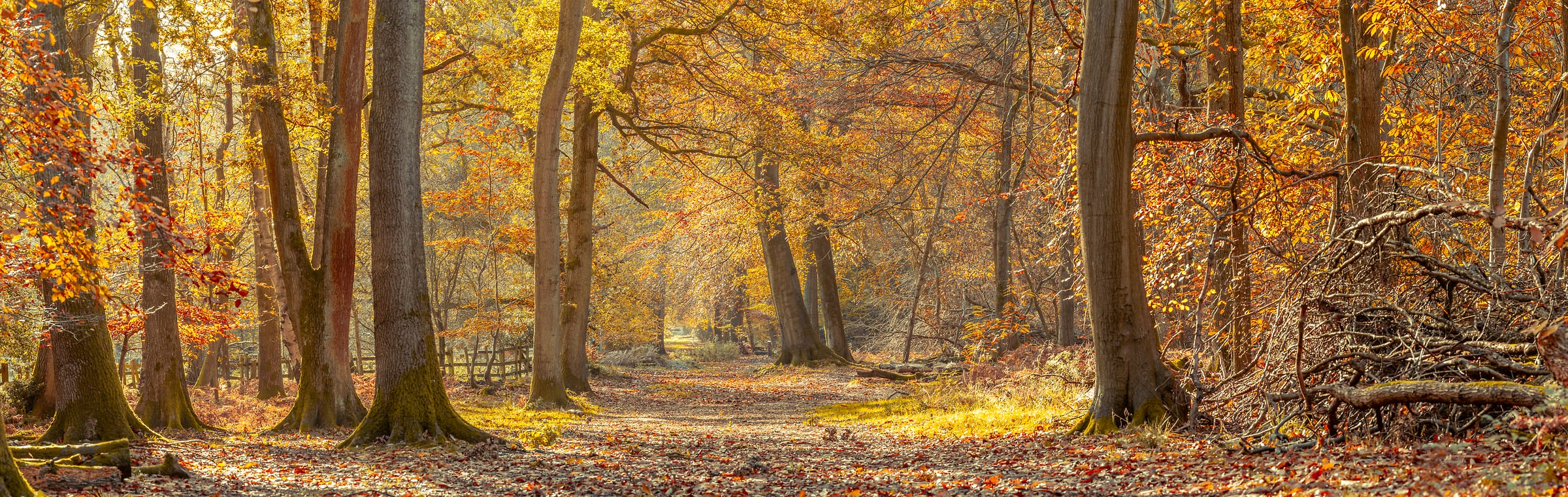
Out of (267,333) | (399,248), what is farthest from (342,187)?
(267,333)

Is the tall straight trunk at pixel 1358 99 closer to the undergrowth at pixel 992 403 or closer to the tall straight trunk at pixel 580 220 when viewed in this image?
the undergrowth at pixel 992 403

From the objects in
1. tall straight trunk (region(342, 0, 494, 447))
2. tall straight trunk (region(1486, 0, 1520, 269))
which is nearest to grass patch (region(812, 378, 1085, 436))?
tall straight trunk (region(1486, 0, 1520, 269))

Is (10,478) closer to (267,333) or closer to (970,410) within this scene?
(970,410)

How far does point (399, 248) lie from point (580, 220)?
262 inches

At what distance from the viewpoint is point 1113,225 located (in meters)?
7.71

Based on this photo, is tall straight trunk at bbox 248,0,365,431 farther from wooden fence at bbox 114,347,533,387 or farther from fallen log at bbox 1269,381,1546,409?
fallen log at bbox 1269,381,1546,409

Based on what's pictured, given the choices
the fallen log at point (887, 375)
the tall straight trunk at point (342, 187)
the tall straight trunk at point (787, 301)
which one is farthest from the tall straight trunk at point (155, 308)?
the tall straight trunk at point (787, 301)

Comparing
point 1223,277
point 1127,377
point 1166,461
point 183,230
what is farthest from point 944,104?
point 183,230

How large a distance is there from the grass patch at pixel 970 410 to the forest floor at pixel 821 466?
0.27 metres

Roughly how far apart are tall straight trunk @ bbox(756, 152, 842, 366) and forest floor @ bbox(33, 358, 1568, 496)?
1045 centimetres

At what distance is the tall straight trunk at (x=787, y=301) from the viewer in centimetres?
2244

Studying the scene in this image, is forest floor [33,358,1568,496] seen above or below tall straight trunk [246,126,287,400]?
below

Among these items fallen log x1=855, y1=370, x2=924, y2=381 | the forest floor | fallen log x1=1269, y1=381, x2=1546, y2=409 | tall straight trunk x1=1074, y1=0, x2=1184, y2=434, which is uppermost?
tall straight trunk x1=1074, y1=0, x2=1184, y2=434

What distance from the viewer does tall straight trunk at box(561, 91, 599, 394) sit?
50.7ft
